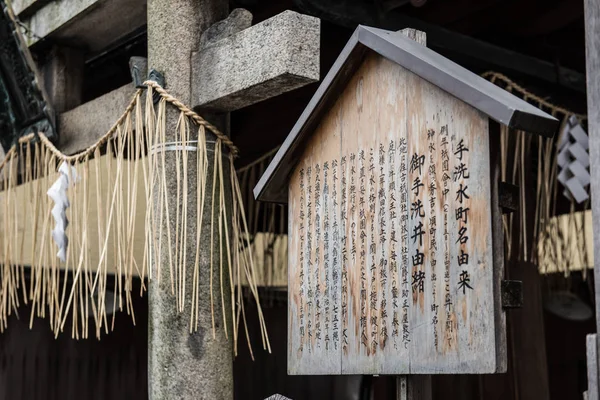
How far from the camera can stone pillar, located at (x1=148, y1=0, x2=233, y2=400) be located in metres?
3.34

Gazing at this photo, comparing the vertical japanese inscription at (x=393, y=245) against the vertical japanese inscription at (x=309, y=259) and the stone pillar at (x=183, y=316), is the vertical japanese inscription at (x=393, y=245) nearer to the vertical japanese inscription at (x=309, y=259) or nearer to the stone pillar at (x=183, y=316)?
the vertical japanese inscription at (x=309, y=259)

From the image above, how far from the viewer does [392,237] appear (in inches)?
97.7

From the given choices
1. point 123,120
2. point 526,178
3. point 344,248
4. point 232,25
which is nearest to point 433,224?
point 344,248

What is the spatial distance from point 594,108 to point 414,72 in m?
0.47

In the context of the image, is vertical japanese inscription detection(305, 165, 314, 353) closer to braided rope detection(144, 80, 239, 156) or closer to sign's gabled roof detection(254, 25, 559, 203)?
sign's gabled roof detection(254, 25, 559, 203)

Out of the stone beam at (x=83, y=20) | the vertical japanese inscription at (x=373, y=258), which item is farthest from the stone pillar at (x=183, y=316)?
the vertical japanese inscription at (x=373, y=258)

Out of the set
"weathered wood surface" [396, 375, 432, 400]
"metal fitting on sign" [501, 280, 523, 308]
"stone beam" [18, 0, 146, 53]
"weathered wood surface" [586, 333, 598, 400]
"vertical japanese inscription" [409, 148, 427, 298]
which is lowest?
"weathered wood surface" [396, 375, 432, 400]

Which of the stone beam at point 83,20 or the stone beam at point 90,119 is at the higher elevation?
the stone beam at point 83,20

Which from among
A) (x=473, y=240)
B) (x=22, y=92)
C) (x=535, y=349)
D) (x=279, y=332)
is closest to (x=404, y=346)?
(x=473, y=240)

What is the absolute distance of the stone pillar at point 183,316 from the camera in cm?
334

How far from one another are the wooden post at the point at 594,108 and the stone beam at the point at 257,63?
1100 millimetres

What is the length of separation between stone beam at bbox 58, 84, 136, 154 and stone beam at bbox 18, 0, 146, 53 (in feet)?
1.34

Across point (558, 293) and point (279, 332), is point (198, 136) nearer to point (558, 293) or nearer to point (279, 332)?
point (279, 332)

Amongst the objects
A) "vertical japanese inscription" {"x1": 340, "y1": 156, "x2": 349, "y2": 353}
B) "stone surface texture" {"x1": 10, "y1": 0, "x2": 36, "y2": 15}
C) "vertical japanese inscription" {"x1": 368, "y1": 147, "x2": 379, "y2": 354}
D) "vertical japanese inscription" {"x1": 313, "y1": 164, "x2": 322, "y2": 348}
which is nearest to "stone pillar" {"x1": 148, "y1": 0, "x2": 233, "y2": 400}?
"vertical japanese inscription" {"x1": 313, "y1": 164, "x2": 322, "y2": 348}
